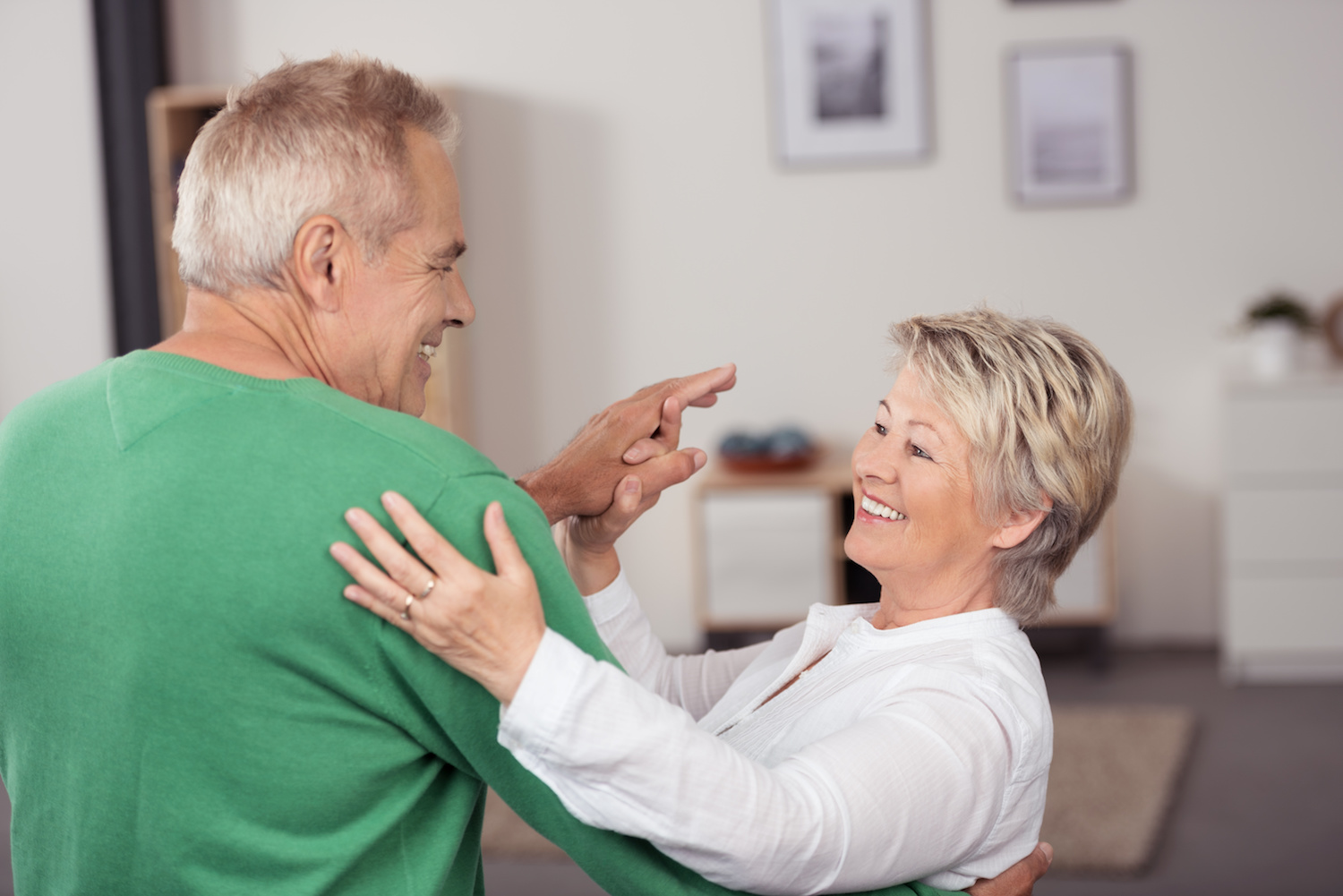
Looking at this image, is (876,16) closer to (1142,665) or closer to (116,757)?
(1142,665)

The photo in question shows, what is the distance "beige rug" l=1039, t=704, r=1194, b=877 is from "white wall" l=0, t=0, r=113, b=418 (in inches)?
151

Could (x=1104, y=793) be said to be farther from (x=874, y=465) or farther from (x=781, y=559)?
(x=874, y=465)

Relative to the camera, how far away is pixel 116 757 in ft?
3.24

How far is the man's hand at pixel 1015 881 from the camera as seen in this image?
1.28m

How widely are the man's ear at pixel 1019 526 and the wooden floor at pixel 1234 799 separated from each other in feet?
5.23

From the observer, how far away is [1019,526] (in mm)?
1451

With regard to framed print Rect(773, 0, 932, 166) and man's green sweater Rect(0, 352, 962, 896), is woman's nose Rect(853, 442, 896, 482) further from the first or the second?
framed print Rect(773, 0, 932, 166)

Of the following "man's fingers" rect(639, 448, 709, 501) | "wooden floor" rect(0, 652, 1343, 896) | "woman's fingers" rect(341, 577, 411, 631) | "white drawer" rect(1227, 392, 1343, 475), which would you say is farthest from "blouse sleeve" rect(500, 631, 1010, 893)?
"white drawer" rect(1227, 392, 1343, 475)

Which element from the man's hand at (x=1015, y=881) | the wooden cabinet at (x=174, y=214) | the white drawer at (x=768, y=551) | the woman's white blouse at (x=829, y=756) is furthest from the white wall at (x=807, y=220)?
the man's hand at (x=1015, y=881)

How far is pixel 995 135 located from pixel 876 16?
623 millimetres

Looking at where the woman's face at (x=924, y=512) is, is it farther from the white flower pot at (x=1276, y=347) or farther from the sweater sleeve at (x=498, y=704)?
the white flower pot at (x=1276, y=347)

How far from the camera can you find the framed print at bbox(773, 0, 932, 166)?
4.50 meters

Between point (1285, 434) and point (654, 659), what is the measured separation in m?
3.11

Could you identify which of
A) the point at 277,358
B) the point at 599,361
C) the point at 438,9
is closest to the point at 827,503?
the point at 599,361
